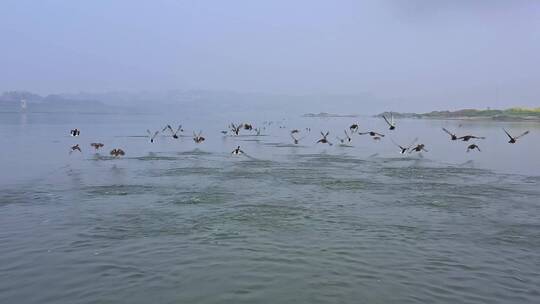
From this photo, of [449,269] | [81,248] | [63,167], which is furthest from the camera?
[63,167]

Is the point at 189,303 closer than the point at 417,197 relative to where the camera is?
Yes

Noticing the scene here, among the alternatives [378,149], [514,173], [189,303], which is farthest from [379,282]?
[378,149]

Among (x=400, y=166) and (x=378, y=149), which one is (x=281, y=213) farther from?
(x=378, y=149)

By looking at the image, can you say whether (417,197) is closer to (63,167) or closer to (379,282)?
(379,282)

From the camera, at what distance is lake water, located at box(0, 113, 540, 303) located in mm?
11969

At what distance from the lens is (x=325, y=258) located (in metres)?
14.3

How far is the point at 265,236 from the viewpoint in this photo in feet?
54.2

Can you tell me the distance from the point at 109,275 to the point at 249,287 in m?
3.36

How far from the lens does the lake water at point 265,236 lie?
12.0 m

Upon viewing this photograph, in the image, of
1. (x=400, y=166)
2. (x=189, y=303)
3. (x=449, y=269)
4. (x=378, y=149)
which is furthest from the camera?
(x=378, y=149)

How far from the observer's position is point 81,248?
48.7ft

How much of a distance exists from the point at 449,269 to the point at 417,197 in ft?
36.0

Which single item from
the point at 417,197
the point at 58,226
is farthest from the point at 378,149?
the point at 58,226

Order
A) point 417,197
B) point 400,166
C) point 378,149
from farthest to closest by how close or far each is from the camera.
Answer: point 378,149, point 400,166, point 417,197
